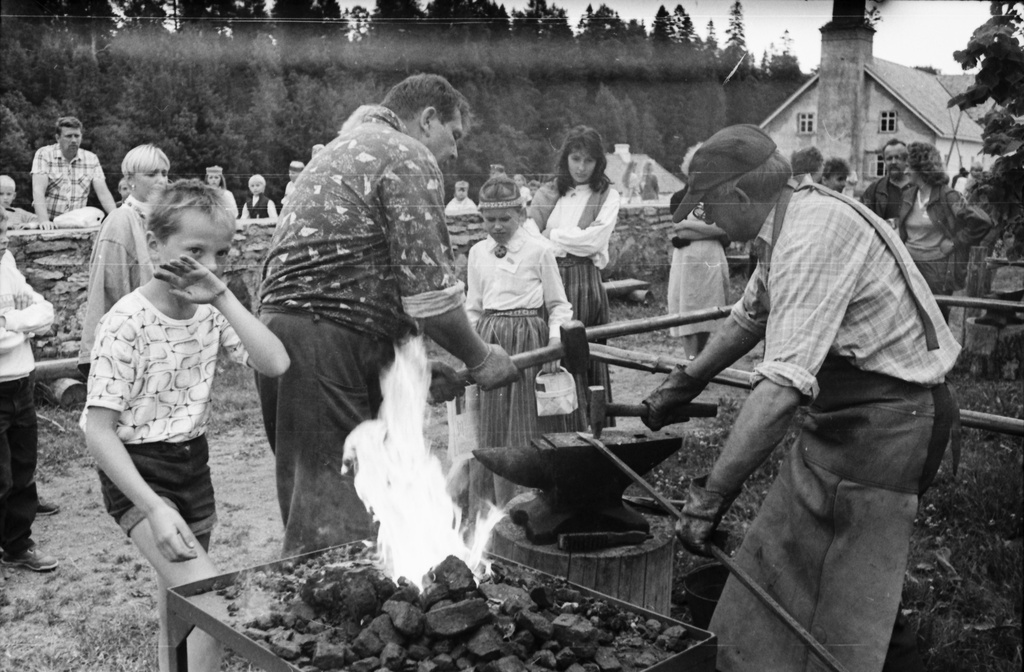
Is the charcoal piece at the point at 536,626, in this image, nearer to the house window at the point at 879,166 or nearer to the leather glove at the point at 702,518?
the leather glove at the point at 702,518

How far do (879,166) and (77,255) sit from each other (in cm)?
218

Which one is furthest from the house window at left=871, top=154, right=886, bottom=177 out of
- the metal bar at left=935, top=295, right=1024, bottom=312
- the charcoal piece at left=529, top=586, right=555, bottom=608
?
the charcoal piece at left=529, top=586, right=555, bottom=608

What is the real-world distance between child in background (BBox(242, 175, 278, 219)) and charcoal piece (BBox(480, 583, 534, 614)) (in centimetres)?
108

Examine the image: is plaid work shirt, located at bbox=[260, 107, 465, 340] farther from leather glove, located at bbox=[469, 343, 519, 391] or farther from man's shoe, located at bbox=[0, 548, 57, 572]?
man's shoe, located at bbox=[0, 548, 57, 572]

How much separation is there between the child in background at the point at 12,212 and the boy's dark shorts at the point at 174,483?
716 mm

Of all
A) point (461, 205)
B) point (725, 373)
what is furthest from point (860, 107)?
point (461, 205)

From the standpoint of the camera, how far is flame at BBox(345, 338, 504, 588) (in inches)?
80.4

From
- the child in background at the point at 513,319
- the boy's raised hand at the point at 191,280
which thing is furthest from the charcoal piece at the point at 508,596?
the child in background at the point at 513,319

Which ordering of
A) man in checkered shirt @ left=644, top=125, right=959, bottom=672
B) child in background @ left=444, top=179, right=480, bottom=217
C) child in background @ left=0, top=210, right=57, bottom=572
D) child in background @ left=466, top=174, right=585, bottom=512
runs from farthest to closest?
1. child in background @ left=466, top=174, right=585, bottom=512
2. child in background @ left=444, top=179, right=480, bottom=217
3. child in background @ left=0, top=210, right=57, bottom=572
4. man in checkered shirt @ left=644, top=125, right=959, bottom=672

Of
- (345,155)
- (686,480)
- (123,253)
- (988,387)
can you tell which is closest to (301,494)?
(123,253)

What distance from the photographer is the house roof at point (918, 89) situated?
7.59 ft

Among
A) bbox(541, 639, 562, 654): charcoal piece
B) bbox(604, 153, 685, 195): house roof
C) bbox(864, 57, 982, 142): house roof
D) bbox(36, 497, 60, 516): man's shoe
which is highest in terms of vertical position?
bbox(864, 57, 982, 142): house roof

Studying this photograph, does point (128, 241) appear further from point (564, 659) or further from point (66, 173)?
point (564, 659)

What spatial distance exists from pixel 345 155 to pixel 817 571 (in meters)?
1.52
